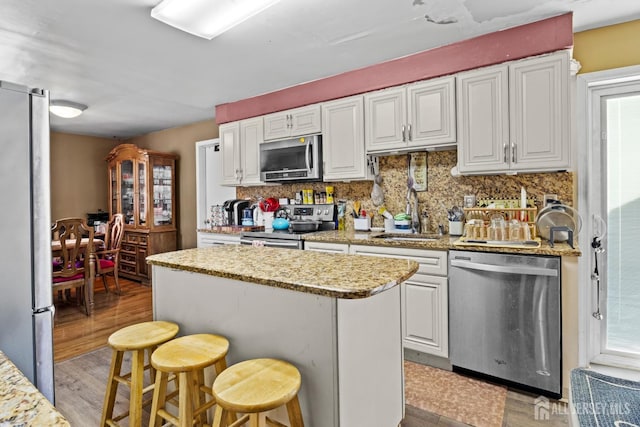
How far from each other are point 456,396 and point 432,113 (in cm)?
202

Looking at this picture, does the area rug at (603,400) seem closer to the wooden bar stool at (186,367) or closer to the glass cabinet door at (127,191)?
the wooden bar stool at (186,367)

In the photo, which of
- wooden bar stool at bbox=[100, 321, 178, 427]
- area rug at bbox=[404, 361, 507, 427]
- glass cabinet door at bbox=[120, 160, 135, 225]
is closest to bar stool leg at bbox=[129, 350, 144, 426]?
wooden bar stool at bbox=[100, 321, 178, 427]

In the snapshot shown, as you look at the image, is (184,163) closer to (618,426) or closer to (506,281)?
(506,281)

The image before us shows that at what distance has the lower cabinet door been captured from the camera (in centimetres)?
246

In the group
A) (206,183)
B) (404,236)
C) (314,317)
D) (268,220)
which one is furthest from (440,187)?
(206,183)

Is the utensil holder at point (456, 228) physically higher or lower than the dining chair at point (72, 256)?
higher

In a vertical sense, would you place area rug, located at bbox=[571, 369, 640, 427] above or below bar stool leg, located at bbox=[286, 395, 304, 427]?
above

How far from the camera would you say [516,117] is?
8.09 feet

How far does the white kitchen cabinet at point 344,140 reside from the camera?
10.6 ft

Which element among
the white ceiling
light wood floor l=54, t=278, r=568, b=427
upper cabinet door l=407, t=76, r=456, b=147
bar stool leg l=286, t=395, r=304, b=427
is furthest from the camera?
upper cabinet door l=407, t=76, r=456, b=147

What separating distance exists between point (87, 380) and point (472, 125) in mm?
3252

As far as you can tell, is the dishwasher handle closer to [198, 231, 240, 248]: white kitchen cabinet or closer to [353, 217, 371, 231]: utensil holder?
[353, 217, 371, 231]: utensil holder

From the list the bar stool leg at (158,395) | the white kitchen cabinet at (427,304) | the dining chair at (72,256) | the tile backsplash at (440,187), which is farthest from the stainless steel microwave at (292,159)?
the bar stool leg at (158,395)

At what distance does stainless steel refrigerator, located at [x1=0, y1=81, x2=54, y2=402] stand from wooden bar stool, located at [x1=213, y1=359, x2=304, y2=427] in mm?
582
